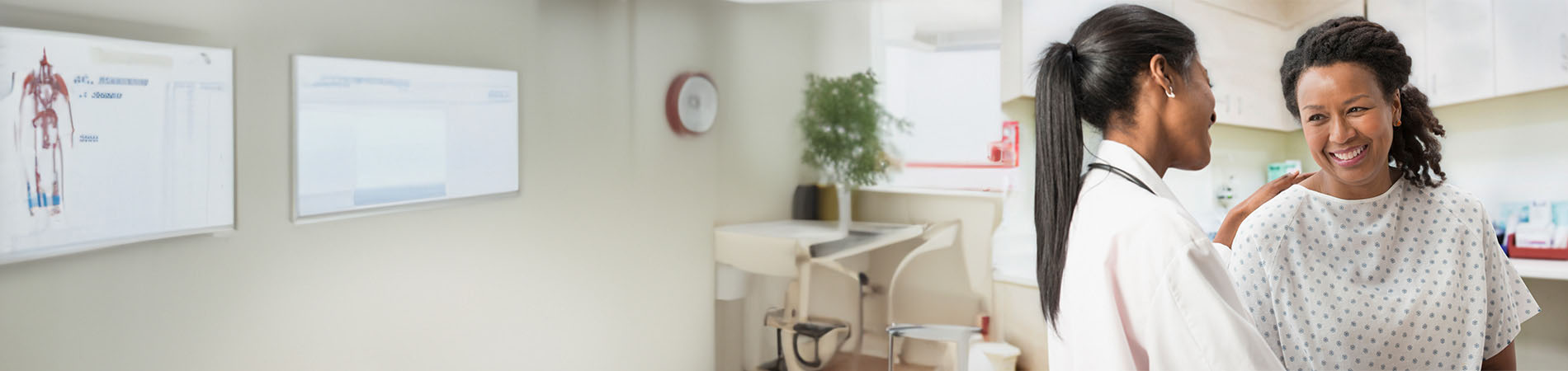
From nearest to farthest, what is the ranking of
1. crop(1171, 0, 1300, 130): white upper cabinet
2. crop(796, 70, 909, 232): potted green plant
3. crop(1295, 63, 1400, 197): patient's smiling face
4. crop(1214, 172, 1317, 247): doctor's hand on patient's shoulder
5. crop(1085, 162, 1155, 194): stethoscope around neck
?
1. crop(1085, 162, 1155, 194): stethoscope around neck
2. crop(1295, 63, 1400, 197): patient's smiling face
3. crop(1214, 172, 1317, 247): doctor's hand on patient's shoulder
4. crop(796, 70, 909, 232): potted green plant
5. crop(1171, 0, 1300, 130): white upper cabinet

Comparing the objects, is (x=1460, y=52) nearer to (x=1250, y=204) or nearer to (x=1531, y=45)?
(x=1531, y=45)

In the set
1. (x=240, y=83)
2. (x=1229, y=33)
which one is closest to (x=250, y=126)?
(x=240, y=83)

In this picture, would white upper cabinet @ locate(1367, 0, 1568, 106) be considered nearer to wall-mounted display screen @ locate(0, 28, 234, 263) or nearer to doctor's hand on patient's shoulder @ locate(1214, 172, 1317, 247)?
doctor's hand on patient's shoulder @ locate(1214, 172, 1317, 247)

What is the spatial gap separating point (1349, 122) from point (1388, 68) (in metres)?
0.11

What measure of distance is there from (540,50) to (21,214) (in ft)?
3.68

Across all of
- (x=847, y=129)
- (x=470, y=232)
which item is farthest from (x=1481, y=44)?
(x=470, y=232)

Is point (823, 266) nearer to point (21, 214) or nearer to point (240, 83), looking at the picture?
point (240, 83)

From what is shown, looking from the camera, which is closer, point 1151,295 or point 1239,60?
point 1151,295

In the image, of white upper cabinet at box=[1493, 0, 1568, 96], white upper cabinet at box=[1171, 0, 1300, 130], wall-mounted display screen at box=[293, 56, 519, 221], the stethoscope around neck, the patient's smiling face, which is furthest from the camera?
white upper cabinet at box=[1171, 0, 1300, 130]

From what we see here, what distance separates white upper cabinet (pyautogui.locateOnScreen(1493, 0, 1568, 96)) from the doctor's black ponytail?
2.12 m

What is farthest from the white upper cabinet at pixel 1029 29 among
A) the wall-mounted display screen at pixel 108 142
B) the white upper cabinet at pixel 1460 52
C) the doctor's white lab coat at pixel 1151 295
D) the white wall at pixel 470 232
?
the wall-mounted display screen at pixel 108 142

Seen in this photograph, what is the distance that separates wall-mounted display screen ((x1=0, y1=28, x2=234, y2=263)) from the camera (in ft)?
4.51

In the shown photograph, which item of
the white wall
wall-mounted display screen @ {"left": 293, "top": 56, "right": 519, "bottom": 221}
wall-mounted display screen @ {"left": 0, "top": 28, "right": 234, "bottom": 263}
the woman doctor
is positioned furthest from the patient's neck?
wall-mounted display screen @ {"left": 0, "top": 28, "right": 234, "bottom": 263}

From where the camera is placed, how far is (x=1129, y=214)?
933 mm
